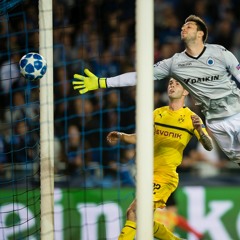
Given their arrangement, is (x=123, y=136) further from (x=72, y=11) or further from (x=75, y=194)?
(x=72, y=11)

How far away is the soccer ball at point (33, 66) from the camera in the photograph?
5.55 metres

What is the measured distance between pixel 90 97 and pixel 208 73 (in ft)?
9.05

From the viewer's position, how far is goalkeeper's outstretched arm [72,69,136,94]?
5840 millimetres

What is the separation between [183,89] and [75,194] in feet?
7.25

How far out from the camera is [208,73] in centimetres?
605

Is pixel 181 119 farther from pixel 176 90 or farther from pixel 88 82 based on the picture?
pixel 88 82

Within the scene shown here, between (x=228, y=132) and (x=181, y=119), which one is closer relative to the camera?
(x=228, y=132)

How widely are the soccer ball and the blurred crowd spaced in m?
1.35

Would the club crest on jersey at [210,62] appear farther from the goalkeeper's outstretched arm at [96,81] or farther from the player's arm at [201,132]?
the goalkeeper's outstretched arm at [96,81]

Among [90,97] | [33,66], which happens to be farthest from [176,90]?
[90,97]

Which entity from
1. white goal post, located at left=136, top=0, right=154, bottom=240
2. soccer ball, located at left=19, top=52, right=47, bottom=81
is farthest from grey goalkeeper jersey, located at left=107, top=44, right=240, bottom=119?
white goal post, located at left=136, top=0, right=154, bottom=240

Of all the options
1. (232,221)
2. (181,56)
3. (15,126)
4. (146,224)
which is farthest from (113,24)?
(146,224)

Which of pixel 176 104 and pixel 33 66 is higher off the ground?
pixel 33 66

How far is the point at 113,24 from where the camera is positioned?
30.4 ft
